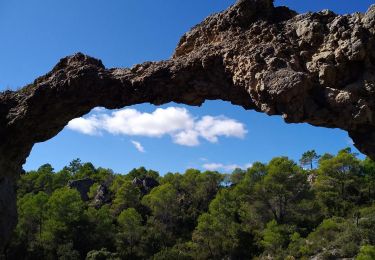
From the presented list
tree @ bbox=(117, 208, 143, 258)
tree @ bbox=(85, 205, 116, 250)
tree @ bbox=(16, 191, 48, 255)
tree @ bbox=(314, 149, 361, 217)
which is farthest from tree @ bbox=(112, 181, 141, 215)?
tree @ bbox=(314, 149, 361, 217)

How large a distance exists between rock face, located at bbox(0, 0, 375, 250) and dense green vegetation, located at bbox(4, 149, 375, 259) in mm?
25394

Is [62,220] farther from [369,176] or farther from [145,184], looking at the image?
[369,176]

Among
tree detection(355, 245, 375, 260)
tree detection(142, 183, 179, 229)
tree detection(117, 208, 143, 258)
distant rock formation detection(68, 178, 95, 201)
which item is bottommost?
tree detection(355, 245, 375, 260)

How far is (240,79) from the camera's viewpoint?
12.9 m

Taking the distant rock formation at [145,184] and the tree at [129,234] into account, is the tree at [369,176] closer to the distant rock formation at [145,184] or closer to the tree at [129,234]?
the tree at [129,234]

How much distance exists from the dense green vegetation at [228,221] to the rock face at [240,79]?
25394 millimetres

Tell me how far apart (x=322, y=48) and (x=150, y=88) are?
590 centimetres

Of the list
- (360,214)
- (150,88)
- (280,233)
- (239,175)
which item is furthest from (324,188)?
(150,88)

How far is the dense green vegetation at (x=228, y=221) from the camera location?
38.9m

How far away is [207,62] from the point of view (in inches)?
535

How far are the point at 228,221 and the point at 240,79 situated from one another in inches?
1320

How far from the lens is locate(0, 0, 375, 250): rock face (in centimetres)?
1130

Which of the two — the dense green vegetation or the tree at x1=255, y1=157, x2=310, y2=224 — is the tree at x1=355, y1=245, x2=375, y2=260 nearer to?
the dense green vegetation

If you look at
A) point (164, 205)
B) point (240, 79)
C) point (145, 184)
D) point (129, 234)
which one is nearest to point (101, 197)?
point (145, 184)
